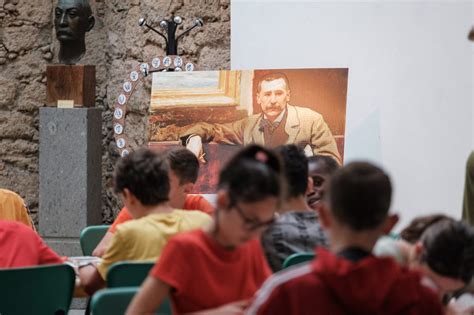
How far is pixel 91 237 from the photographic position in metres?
4.90

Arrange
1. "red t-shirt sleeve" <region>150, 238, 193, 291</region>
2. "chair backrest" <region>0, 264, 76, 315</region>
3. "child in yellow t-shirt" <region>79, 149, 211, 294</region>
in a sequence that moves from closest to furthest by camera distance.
Result: 1. "red t-shirt sleeve" <region>150, 238, 193, 291</region>
2. "child in yellow t-shirt" <region>79, 149, 211, 294</region>
3. "chair backrest" <region>0, 264, 76, 315</region>

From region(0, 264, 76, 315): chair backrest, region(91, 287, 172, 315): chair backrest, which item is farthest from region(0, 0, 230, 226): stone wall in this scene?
region(91, 287, 172, 315): chair backrest

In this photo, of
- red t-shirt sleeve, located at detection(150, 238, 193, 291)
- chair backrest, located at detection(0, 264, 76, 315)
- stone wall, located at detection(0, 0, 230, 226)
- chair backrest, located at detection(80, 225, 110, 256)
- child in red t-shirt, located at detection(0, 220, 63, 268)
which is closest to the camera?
red t-shirt sleeve, located at detection(150, 238, 193, 291)

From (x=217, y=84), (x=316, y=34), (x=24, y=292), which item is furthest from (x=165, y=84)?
(x=24, y=292)

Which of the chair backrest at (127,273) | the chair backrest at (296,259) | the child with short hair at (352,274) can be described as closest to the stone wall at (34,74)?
the chair backrest at (127,273)

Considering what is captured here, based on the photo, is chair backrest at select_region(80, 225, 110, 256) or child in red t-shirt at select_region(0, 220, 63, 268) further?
chair backrest at select_region(80, 225, 110, 256)

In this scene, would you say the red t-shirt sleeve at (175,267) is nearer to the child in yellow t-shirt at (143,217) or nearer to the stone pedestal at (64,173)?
the child in yellow t-shirt at (143,217)

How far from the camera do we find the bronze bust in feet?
26.1

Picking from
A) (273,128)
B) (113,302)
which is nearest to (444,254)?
(113,302)

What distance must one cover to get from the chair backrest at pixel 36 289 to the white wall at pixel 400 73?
3138mm

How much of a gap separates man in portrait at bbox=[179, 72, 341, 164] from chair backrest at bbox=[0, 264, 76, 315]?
3030 millimetres

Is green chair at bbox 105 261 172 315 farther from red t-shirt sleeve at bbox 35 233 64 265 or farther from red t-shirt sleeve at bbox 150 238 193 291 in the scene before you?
red t-shirt sleeve at bbox 150 238 193 291

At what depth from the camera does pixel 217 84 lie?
6.81m

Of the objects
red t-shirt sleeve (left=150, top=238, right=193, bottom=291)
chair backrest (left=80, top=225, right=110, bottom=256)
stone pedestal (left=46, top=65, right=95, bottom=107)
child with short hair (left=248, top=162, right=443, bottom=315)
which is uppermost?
stone pedestal (left=46, top=65, right=95, bottom=107)
